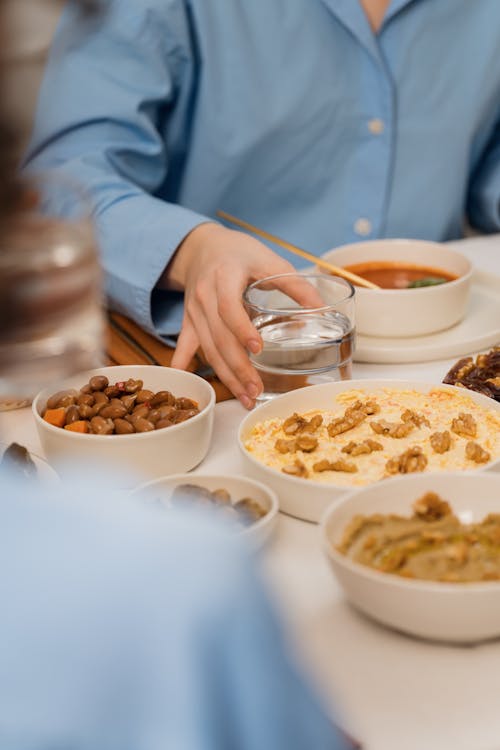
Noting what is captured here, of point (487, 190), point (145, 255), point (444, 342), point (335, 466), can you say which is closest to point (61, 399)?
point (335, 466)

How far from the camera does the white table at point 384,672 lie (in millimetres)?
746

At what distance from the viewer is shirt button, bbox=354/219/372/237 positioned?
2.08 m

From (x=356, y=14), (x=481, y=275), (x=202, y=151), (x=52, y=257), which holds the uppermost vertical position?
(x=52, y=257)

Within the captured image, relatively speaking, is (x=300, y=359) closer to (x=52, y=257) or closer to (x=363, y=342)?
(x=363, y=342)

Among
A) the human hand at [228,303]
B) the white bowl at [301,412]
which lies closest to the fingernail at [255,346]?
the human hand at [228,303]

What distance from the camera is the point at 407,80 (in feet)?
6.63

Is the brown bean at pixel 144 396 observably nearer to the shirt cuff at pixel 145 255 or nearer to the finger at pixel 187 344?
the finger at pixel 187 344

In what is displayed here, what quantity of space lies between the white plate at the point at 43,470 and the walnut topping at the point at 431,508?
15.3 inches

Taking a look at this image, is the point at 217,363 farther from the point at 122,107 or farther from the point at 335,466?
A: the point at 122,107

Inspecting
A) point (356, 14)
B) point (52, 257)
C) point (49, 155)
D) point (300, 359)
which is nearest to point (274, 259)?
point (300, 359)

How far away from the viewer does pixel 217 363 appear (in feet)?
4.46

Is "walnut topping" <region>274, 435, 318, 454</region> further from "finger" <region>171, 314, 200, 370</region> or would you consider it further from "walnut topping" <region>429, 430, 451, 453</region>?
"finger" <region>171, 314, 200, 370</region>

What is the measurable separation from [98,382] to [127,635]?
889 mm

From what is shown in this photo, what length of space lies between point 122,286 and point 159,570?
129 centimetres
